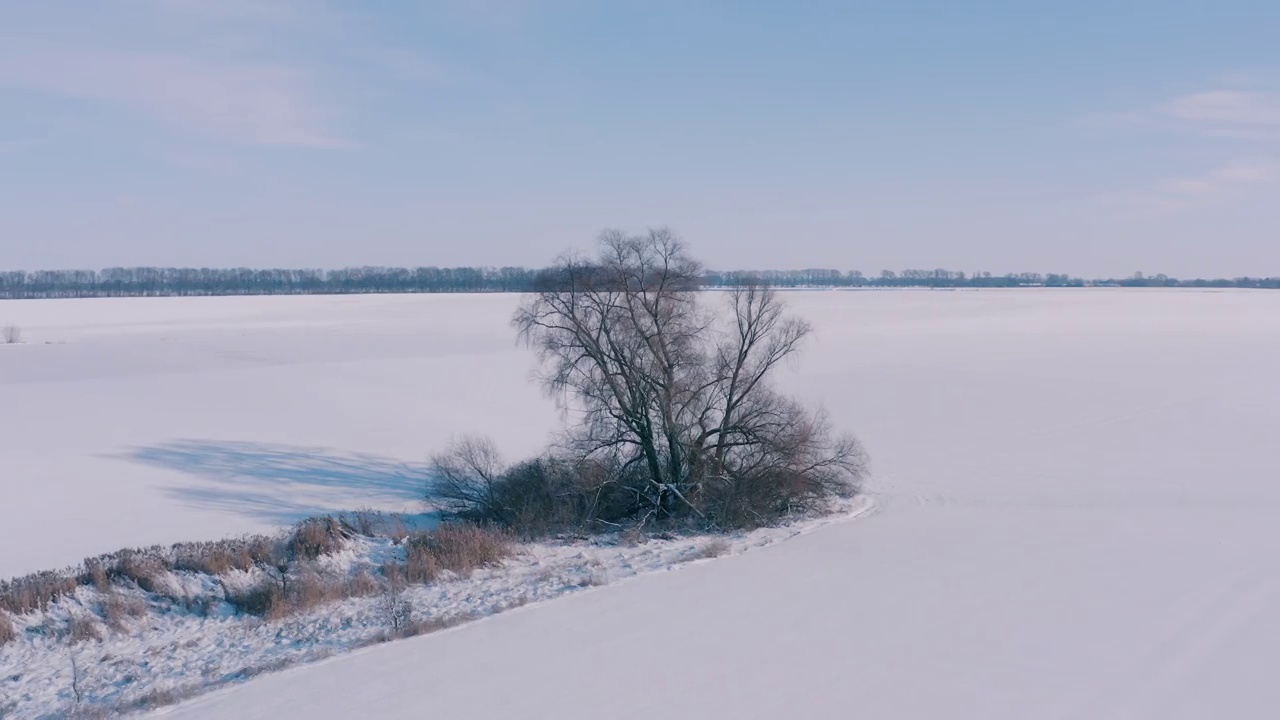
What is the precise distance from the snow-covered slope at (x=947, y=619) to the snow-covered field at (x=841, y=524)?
5cm

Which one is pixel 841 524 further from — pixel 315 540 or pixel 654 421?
pixel 315 540

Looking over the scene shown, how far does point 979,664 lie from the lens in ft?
38.0

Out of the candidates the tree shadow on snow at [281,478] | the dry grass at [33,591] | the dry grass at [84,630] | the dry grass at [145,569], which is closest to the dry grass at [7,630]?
the dry grass at [33,591]

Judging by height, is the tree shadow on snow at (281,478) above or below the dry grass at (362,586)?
below

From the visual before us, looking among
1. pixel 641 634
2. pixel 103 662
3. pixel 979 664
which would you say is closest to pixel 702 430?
pixel 641 634

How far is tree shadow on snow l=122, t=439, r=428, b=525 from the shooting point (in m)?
22.3

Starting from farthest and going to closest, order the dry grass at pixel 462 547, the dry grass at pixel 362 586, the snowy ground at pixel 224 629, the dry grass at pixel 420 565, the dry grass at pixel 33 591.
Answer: the dry grass at pixel 462 547, the dry grass at pixel 420 565, the dry grass at pixel 362 586, the dry grass at pixel 33 591, the snowy ground at pixel 224 629

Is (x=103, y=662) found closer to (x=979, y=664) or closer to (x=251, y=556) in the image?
(x=251, y=556)

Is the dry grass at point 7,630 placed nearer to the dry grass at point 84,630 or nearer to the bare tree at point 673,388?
the dry grass at point 84,630

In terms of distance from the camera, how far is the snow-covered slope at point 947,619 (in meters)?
10.5

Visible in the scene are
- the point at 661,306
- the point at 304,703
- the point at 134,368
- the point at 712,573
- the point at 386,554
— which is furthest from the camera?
the point at 134,368

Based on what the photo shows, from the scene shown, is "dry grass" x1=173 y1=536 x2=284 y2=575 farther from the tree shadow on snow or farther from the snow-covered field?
the tree shadow on snow

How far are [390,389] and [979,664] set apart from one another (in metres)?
32.1

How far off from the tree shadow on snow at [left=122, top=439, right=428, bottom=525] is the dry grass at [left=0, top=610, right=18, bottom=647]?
24.1ft
